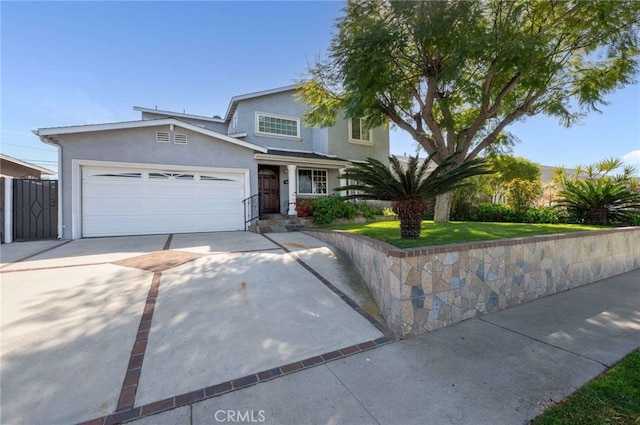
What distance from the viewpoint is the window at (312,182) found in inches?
545

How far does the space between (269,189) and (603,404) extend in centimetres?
1292

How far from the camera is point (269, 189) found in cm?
1397

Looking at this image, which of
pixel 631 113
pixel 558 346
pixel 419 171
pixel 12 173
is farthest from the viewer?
pixel 12 173

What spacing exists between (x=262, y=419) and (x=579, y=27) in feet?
43.9

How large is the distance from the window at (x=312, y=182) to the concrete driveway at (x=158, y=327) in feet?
26.1

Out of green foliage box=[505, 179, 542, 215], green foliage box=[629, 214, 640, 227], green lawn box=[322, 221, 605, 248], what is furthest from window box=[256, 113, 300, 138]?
green foliage box=[629, 214, 640, 227]

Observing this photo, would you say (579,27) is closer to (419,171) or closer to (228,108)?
(419,171)

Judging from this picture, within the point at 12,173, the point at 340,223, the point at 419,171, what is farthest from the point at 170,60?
the point at 419,171

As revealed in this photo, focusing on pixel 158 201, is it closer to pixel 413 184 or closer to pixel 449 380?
pixel 413 184

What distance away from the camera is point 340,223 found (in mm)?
11539

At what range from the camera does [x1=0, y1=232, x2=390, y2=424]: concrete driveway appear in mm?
2500

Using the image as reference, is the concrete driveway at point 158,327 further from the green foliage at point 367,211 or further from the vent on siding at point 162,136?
the green foliage at point 367,211

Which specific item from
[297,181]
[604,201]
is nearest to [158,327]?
[297,181]

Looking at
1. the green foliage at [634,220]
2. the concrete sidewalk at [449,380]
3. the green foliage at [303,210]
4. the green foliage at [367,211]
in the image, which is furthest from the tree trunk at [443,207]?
the concrete sidewalk at [449,380]
